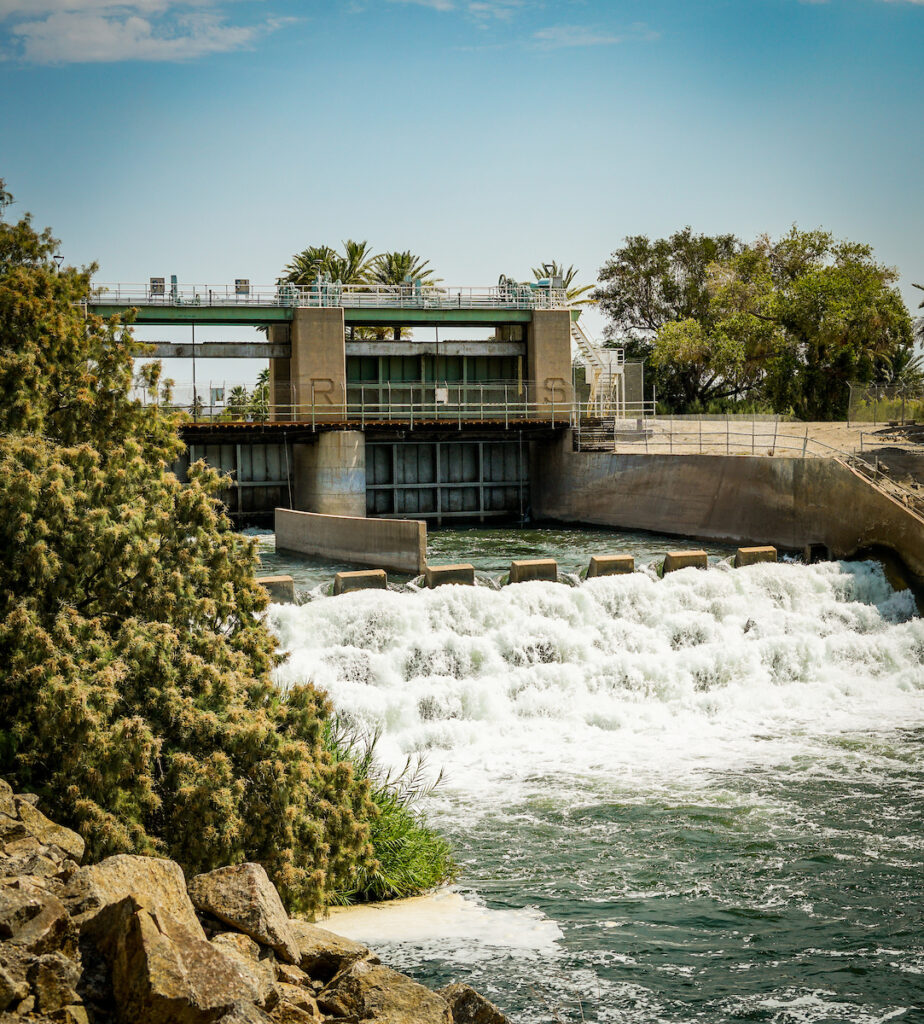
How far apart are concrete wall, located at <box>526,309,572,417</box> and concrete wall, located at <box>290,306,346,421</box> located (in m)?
8.38

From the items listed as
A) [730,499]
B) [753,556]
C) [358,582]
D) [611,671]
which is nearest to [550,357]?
[730,499]

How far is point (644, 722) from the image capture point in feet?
68.0

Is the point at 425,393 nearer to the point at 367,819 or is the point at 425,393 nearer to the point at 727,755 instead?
the point at 727,755

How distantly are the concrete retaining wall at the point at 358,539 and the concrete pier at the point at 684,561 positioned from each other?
6.44 meters

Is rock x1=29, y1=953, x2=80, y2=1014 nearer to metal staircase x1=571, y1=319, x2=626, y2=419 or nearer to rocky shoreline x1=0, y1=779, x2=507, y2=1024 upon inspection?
rocky shoreline x1=0, y1=779, x2=507, y2=1024

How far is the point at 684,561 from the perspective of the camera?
88.4 feet

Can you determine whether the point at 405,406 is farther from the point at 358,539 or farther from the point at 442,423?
the point at 358,539

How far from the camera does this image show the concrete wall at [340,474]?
4038 cm

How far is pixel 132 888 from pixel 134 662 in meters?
2.84

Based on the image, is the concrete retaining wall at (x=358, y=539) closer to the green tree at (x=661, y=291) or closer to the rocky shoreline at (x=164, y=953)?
the rocky shoreline at (x=164, y=953)

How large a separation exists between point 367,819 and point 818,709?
12.7m

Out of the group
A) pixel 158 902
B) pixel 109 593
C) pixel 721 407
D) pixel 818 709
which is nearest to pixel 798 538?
pixel 818 709

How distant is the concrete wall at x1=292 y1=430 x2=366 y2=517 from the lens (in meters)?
40.4

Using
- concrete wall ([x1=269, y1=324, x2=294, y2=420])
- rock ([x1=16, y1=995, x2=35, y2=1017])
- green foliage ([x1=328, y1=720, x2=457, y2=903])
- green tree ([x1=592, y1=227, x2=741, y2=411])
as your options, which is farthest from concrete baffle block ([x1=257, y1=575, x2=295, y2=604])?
green tree ([x1=592, y1=227, x2=741, y2=411])
